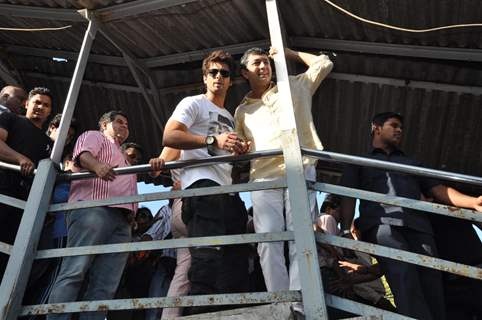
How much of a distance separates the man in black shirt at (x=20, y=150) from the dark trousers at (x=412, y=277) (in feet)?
7.51

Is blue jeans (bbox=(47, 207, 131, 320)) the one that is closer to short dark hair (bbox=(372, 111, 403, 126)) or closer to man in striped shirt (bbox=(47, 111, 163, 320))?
man in striped shirt (bbox=(47, 111, 163, 320))

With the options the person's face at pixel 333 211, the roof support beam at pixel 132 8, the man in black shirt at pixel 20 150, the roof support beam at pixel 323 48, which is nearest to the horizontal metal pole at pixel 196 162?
the man in black shirt at pixel 20 150

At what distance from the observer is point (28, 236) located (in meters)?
3.26

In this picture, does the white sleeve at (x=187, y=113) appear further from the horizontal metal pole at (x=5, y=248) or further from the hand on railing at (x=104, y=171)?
the horizontal metal pole at (x=5, y=248)

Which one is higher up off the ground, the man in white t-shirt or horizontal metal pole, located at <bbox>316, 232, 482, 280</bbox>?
the man in white t-shirt

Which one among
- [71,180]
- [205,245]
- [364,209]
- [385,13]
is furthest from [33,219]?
[385,13]

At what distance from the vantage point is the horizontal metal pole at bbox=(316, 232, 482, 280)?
2.73m

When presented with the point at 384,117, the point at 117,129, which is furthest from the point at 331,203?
the point at 117,129

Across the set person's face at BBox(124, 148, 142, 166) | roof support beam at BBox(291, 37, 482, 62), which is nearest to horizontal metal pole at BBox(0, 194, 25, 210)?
person's face at BBox(124, 148, 142, 166)

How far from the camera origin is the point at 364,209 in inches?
135

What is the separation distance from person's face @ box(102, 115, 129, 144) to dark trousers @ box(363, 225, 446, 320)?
1878 millimetres

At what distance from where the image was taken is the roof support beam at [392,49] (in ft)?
14.7

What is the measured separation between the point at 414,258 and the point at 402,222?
48 centimetres

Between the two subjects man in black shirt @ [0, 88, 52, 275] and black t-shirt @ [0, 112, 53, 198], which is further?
black t-shirt @ [0, 112, 53, 198]
